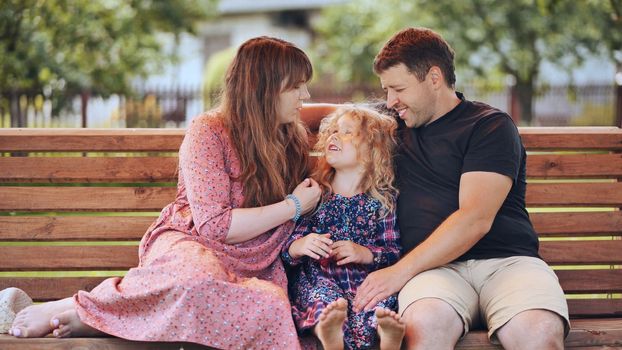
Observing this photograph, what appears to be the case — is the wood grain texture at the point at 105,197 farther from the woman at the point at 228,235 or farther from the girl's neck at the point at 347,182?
the girl's neck at the point at 347,182

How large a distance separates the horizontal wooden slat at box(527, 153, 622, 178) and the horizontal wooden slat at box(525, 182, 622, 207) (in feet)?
0.17

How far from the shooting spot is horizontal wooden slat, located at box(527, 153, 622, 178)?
4.25 meters

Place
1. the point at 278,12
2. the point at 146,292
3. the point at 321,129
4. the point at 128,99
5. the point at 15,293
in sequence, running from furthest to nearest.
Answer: the point at 278,12 → the point at 128,99 → the point at 321,129 → the point at 15,293 → the point at 146,292

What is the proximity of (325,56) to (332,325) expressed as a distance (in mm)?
20444

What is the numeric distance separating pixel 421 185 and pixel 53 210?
168 cm

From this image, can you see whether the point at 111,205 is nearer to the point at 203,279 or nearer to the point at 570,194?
the point at 203,279

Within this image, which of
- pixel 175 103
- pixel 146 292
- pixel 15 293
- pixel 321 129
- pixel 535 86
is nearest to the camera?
pixel 146 292

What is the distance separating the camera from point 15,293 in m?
3.71

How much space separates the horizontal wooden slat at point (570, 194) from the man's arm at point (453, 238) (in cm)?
66

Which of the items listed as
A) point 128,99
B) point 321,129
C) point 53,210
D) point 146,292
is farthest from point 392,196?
point 128,99

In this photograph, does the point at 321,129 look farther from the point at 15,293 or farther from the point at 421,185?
the point at 15,293

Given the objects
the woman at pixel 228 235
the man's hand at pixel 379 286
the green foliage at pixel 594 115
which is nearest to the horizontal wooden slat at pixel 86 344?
the woman at pixel 228 235

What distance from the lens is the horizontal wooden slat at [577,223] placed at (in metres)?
4.23

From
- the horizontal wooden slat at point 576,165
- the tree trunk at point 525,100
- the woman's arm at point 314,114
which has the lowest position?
the tree trunk at point 525,100
